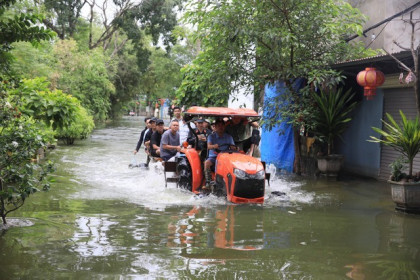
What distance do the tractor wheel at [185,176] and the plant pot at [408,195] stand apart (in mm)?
4001

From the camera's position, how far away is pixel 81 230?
22.7ft

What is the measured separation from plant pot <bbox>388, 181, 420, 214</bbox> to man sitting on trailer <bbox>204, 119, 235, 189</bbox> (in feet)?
10.4

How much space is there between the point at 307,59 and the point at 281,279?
346 inches

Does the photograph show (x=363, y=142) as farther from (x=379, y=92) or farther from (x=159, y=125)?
(x=159, y=125)

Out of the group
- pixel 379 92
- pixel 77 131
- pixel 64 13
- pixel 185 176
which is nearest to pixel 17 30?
pixel 185 176

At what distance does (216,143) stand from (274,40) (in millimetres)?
3248

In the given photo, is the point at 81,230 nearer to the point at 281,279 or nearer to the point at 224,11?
the point at 281,279

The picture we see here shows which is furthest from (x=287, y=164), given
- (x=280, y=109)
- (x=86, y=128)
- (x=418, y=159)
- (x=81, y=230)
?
(x=86, y=128)

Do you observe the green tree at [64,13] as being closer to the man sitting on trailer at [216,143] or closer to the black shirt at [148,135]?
the black shirt at [148,135]

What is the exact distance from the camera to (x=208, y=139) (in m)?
9.80

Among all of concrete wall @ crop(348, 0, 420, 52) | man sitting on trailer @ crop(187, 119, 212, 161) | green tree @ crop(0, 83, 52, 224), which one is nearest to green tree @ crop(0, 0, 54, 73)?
green tree @ crop(0, 83, 52, 224)

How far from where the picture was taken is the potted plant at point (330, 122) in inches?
487

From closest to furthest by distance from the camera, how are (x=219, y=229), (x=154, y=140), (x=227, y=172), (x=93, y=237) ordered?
(x=93, y=237) → (x=219, y=229) → (x=227, y=172) → (x=154, y=140)

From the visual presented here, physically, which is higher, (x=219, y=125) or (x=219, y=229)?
(x=219, y=125)
